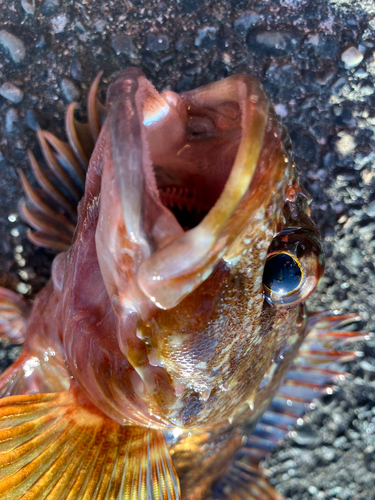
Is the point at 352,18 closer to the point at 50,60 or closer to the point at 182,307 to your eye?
the point at 50,60

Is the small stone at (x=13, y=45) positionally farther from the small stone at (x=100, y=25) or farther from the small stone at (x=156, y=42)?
the small stone at (x=156, y=42)

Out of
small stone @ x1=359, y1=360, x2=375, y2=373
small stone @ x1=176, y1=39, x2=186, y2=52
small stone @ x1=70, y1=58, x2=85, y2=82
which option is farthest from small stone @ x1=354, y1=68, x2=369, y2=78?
small stone @ x1=359, y1=360, x2=375, y2=373

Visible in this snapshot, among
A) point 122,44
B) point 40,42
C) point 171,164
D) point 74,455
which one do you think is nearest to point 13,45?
point 40,42

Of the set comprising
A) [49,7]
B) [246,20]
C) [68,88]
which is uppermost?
[49,7]

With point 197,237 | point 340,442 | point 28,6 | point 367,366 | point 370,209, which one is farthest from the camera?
point 340,442

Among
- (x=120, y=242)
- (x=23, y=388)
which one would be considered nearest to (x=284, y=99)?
(x=120, y=242)

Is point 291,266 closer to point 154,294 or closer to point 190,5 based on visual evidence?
point 154,294
